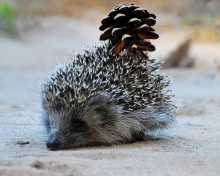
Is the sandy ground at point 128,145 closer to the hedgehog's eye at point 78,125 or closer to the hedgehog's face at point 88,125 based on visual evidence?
the hedgehog's face at point 88,125

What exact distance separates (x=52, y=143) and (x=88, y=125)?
0.51 meters

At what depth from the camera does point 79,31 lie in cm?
1805

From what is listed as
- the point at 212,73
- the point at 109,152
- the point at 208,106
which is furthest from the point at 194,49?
the point at 109,152

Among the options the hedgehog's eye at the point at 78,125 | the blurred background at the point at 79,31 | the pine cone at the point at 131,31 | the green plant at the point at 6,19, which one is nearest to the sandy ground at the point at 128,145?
the hedgehog's eye at the point at 78,125

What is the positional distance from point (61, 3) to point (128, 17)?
52.2ft

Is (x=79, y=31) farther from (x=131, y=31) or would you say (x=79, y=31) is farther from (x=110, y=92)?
(x=110, y=92)

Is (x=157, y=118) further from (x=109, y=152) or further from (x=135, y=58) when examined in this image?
(x=109, y=152)

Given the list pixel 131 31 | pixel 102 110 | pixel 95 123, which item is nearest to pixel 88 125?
pixel 95 123

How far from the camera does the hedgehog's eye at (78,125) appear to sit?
4.92m

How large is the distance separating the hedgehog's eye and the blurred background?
6541 mm

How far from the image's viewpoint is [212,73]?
1190 centimetres

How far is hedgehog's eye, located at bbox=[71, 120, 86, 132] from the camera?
4921 millimetres

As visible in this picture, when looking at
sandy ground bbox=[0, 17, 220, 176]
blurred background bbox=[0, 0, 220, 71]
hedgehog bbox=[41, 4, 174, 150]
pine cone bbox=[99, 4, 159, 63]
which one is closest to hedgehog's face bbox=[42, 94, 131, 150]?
hedgehog bbox=[41, 4, 174, 150]

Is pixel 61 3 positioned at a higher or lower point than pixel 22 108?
higher
